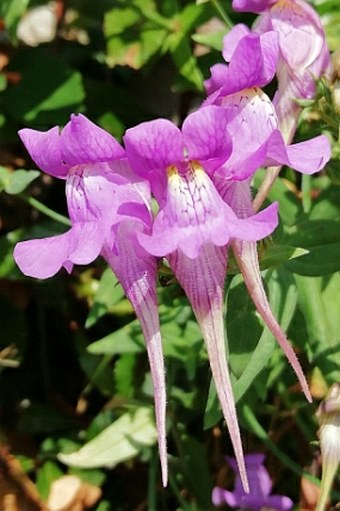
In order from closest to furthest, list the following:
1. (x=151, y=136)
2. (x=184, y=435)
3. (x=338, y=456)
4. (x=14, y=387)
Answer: (x=151, y=136) → (x=338, y=456) → (x=184, y=435) → (x=14, y=387)

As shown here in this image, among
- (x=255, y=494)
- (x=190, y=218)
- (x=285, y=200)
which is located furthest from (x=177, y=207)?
(x=255, y=494)

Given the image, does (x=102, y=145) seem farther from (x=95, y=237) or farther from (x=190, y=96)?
(x=190, y=96)

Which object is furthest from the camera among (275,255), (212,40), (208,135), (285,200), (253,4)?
(212,40)

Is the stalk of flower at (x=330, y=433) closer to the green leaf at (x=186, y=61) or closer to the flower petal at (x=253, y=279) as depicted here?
the flower petal at (x=253, y=279)

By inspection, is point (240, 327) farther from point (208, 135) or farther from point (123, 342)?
point (208, 135)

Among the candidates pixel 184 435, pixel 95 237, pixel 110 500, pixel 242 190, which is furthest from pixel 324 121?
pixel 110 500

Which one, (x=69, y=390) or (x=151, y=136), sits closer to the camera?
(x=151, y=136)
